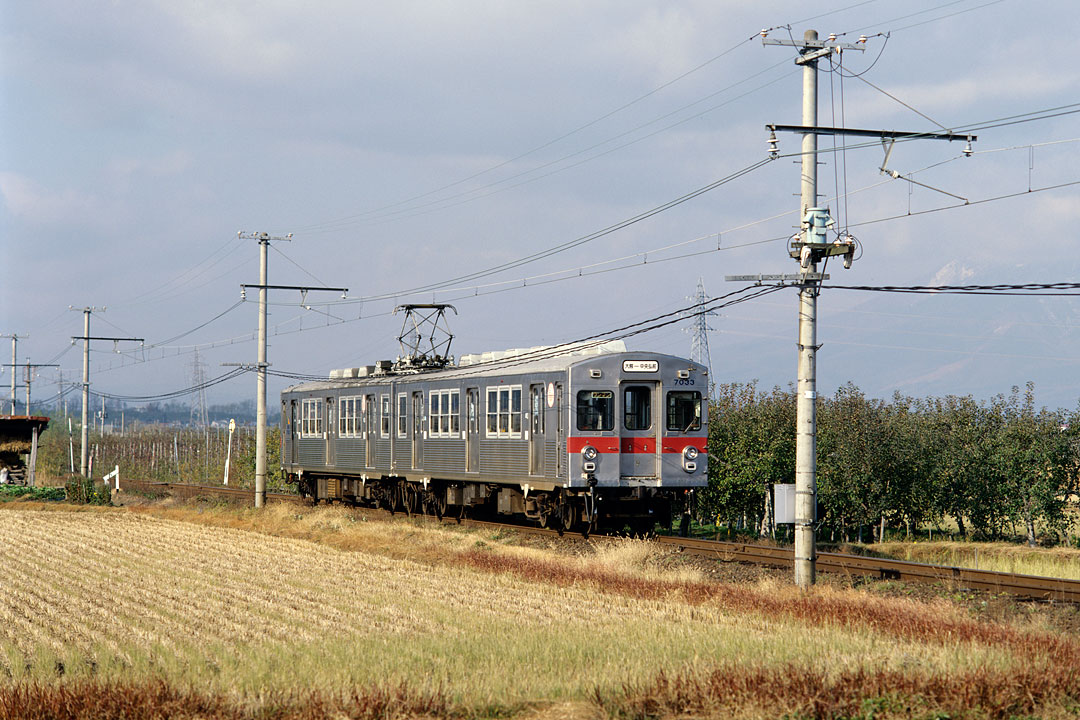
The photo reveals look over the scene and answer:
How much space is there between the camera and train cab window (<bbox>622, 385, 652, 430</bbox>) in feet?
75.5

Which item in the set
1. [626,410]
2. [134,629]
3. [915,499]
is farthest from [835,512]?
A: [134,629]

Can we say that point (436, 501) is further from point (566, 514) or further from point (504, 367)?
point (566, 514)

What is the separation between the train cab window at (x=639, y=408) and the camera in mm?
23016

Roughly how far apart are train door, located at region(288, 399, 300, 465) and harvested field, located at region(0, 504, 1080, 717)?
16.9 metres

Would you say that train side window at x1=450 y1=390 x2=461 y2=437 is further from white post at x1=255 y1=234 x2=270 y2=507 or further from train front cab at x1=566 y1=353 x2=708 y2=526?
white post at x1=255 y1=234 x2=270 y2=507

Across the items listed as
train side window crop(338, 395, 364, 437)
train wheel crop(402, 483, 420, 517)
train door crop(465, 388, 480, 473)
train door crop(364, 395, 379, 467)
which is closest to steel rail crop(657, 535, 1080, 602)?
train door crop(465, 388, 480, 473)

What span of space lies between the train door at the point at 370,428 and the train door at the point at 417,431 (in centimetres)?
269

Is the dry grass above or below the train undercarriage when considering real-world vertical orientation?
below

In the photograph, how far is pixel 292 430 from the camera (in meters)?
39.0

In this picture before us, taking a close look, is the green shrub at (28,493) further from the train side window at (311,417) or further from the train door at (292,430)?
the train side window at (311,417)

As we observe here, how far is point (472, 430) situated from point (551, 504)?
3.04 meters

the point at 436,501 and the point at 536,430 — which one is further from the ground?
the point at 536,430

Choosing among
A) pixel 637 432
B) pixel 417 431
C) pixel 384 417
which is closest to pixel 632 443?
pixel 637 432

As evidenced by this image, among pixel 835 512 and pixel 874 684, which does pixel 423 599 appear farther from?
pixel 835 512
